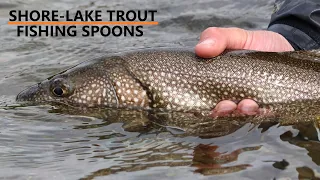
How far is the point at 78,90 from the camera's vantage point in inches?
232

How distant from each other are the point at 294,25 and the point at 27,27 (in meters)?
5.03

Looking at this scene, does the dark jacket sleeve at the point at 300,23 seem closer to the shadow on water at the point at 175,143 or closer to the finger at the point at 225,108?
the finger at the point at 225,108

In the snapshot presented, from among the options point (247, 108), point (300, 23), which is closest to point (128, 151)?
point (247, 108)

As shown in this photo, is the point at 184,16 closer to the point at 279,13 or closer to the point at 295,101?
the point at 279,13

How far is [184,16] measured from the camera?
10844 mm

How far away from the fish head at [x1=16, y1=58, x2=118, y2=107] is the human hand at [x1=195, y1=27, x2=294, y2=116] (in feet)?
3.28

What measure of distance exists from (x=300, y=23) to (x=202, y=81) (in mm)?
2005

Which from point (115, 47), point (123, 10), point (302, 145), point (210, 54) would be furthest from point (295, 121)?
point (123, 10)

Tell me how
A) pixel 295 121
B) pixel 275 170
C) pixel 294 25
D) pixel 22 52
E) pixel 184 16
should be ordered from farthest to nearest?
pixel 184 16
pixel 22 52
pixel 294 25
pixel 295 121
pixel 275 170

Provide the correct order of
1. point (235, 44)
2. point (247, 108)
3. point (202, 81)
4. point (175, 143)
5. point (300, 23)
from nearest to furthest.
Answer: point (175, 143)
point (247, 108)
point (202, 81)
point (235, 44)
point (300, 23)

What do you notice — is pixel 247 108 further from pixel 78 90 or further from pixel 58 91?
pixel 58 91

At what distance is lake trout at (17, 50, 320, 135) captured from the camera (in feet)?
18.4

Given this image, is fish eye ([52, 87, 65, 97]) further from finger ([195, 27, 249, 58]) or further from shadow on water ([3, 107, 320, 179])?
finger ([195, 27, 249, 58])

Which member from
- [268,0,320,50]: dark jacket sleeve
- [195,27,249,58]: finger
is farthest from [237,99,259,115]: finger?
[268,0,320,50]: dark jacket sleeve
